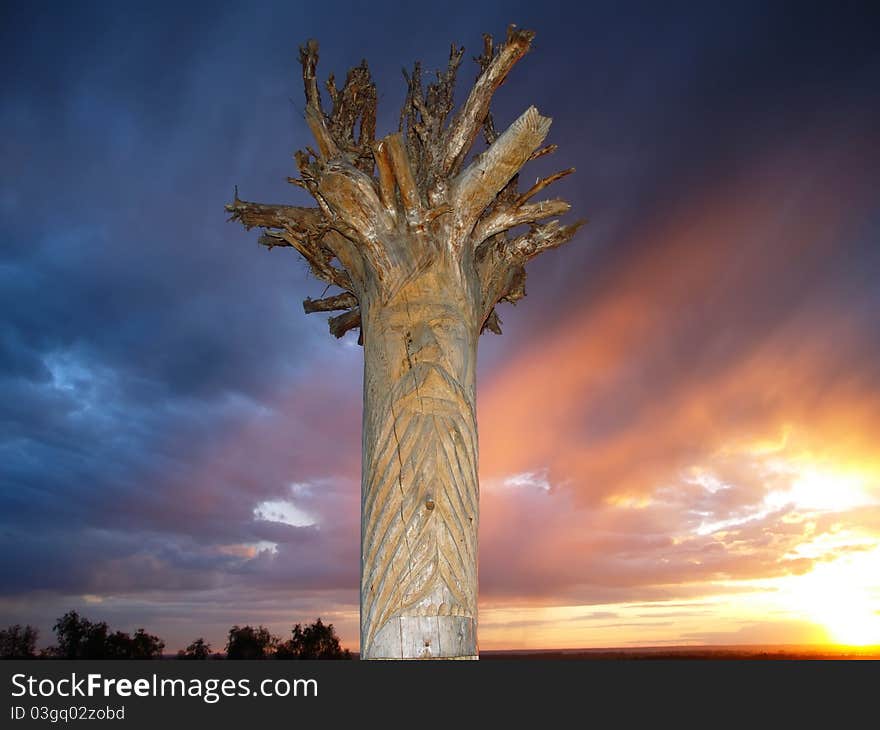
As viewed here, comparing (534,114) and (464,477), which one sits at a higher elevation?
(534,114)

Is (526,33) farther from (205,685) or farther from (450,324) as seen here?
(205,685)

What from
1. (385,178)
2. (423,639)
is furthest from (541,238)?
(423,639)

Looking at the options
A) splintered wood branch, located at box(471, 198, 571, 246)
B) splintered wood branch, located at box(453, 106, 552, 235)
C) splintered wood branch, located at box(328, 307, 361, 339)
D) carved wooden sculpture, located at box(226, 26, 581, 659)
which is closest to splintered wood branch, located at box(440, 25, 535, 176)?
carved wooden sculpture, located at box(226, 26, 581, 659)

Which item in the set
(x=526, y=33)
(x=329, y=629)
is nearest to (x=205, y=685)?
(x=526, y=33)

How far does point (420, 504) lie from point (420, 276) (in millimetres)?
1704

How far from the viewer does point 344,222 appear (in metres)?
5.45

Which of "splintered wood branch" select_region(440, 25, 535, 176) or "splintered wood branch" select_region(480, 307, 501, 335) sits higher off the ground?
"splintered wood branch" select_region(440, 25, 535, 176)

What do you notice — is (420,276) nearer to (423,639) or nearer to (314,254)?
(314,254)

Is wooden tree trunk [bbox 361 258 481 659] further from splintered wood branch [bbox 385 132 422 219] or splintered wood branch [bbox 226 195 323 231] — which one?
splintered wood branch [bbox 226 195 323 231]

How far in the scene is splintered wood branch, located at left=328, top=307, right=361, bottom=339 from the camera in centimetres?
747

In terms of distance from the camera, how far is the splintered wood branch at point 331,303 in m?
7.53

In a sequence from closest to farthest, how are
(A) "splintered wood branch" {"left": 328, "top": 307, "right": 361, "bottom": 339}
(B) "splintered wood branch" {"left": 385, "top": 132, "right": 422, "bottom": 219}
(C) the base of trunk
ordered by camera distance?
1. (C) the base of trunk
2. (B) "splintered wood branch" {"left": 385, "top": 132, "right": 422, "bottom": 219}
3. (A) "splintered wood branch" {"left": 328, "top": 307, "right": 361, "bottom": 339}

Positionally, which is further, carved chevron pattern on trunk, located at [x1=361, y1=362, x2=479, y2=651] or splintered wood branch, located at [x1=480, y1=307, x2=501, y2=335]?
splintered wood branch, located at [x1=480, y1=307, x2=501, y2=335]

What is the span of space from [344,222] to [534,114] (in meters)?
1.72
